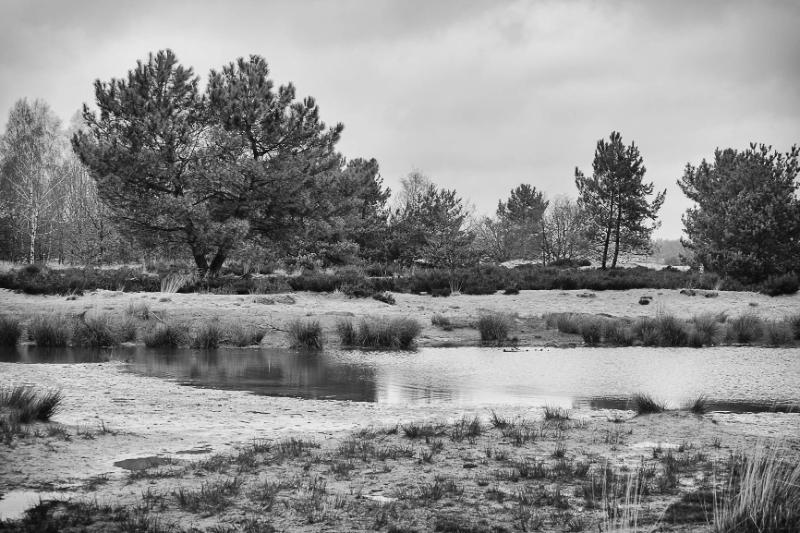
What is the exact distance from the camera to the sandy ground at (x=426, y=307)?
2161cm

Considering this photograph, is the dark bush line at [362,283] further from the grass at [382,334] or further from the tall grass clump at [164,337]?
the tall grass clump at [164,337]

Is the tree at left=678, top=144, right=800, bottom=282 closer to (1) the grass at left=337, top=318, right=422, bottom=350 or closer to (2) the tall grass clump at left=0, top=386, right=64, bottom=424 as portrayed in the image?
(1) the grass at left=337, top=318, right=422, bottom=350

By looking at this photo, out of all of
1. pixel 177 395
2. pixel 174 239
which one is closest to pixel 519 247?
pixel 174 239

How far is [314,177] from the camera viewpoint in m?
29.2

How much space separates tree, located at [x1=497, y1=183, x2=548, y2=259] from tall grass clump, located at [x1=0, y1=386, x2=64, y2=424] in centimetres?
4829

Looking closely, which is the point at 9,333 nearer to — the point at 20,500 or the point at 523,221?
the point at 20,500

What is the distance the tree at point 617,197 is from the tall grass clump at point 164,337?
35730mm

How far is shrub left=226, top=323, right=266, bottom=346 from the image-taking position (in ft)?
63.4

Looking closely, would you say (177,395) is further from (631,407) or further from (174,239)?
(174,239)

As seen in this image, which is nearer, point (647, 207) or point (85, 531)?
point (85, 531)

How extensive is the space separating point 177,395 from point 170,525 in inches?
250

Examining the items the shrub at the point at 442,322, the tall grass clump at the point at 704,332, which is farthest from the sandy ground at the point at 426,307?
the tall grass clump at the point at 704,332

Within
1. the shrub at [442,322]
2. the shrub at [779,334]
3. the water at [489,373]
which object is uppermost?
the shrub at [442,322]

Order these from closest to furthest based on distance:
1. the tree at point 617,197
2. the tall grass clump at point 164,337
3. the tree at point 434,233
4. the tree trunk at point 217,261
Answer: the tall grass clump at point 164,337
the tree trunk at point 217,261
the tree at point 434,233
the tree at point 617,197
